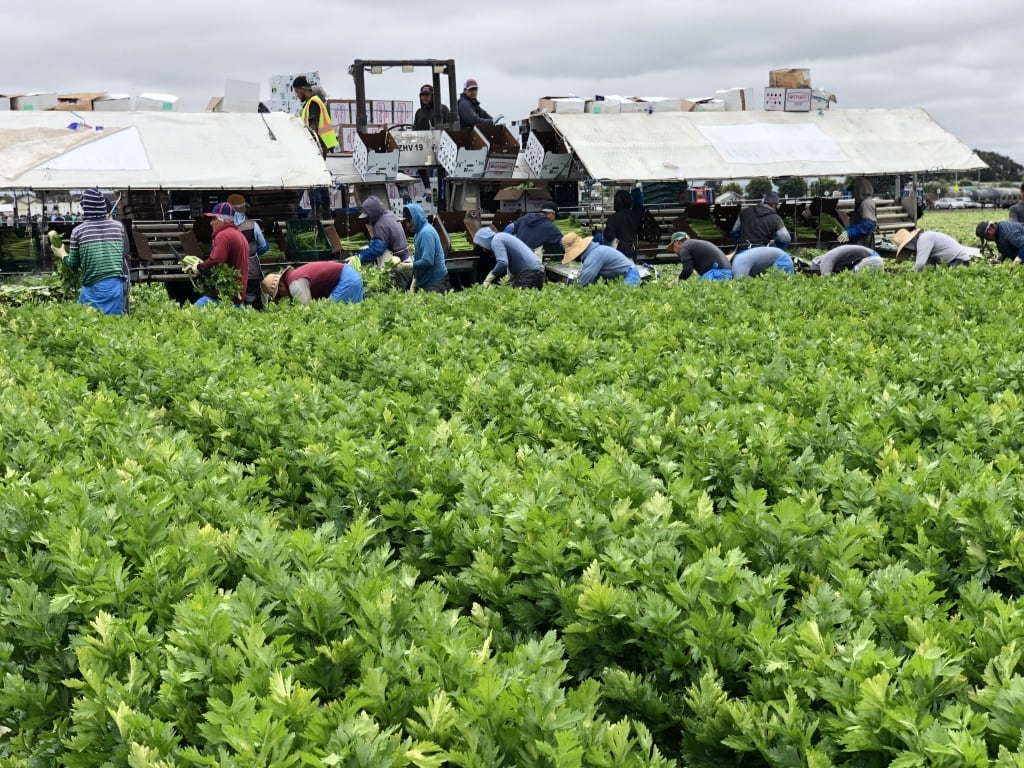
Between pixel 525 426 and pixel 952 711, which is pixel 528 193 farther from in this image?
pixel 952 711

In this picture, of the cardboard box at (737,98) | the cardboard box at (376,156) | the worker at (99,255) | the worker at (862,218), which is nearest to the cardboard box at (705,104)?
the cardboard box at (737,98)

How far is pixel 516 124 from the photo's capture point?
18.9m

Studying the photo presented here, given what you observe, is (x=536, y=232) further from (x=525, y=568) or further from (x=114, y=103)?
(x=525, y=568)

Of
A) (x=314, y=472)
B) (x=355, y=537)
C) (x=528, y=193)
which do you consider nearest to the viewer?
(x=355, y=537)

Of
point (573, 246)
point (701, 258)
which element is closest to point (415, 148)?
point (573, 246)

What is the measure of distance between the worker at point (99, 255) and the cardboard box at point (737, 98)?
12868 mm

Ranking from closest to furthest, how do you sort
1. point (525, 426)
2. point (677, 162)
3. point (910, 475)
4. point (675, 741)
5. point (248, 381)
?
point (675, 741), point (910, 475), point (525, 426), point (248, 381), point (677, 162)

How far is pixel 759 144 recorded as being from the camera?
18031 millimetres

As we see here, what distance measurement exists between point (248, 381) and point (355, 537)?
2.64m

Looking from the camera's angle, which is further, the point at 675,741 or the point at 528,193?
the point at 528,193

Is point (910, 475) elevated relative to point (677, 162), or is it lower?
lower

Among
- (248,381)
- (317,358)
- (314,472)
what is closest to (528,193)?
(317,358)

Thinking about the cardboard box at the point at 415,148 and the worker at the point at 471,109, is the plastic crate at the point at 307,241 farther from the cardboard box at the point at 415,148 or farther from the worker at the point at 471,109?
the worker at the point at 471,109

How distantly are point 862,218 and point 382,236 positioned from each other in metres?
9.67
